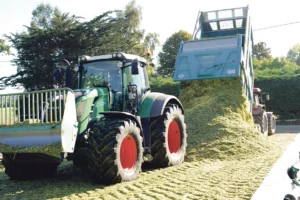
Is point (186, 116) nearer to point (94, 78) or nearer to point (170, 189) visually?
A: point (94, 78)

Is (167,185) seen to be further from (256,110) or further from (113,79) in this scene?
(256,110)

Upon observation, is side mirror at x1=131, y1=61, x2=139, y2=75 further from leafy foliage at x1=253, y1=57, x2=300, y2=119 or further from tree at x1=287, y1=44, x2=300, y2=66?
tree at x1=287, y1=44, x2=300, y2=66

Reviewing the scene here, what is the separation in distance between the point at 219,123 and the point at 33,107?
4566 mm

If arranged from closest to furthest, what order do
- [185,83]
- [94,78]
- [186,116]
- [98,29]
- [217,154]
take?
1. [94,78]
2. [217,154]
3. [186,116]
4. [185,83]
5. [98,29]

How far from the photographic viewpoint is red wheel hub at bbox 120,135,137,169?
5.97m

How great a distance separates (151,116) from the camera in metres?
6.96

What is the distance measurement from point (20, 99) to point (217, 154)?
3839 mm

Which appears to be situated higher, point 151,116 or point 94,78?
point 94,78

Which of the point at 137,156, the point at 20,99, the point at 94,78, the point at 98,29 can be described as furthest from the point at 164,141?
the point at 98,29

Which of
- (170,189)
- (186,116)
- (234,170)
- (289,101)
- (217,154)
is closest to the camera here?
(170,189)

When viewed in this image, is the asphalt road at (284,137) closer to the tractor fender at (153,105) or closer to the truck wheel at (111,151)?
the tractor fender at (153,105)

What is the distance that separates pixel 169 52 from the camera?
4181 centimetres

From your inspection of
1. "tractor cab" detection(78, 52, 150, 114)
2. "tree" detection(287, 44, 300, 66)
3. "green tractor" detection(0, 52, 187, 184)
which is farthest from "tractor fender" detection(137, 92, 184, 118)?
"tree" detection(287, 44, 300, 66)

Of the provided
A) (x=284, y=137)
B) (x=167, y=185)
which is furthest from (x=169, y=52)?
(x=167, y=185)
